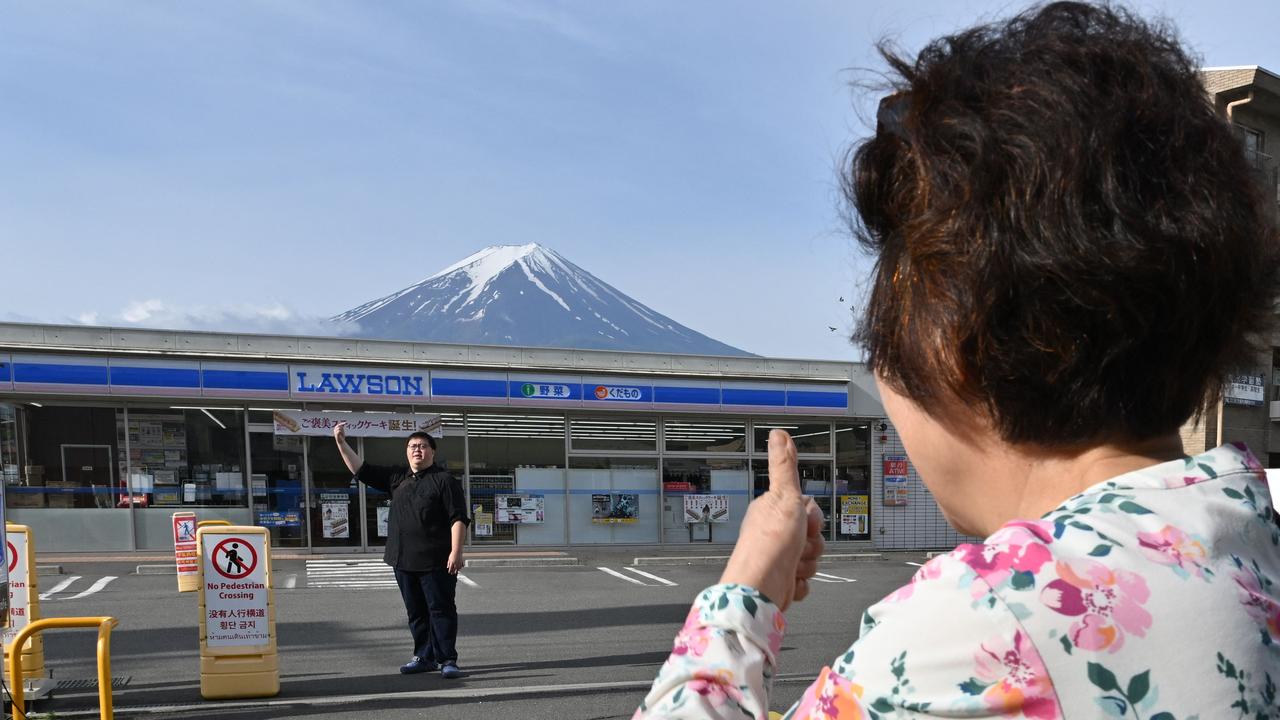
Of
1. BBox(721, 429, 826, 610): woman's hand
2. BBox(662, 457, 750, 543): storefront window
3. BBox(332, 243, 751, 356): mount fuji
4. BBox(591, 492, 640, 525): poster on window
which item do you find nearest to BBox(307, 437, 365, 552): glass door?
BBox(591, 492, 640, 525): poster on window

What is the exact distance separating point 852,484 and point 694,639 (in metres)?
20.7

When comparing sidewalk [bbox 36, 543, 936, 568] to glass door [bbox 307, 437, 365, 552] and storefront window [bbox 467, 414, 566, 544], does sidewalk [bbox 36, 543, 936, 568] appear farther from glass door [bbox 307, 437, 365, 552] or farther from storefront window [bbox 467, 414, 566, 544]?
storefront window [bbox 467, 414, 566, 544]

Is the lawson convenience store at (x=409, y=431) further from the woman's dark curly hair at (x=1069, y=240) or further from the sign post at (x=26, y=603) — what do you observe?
the woman's dark curly hair at (x=1069, y=240)

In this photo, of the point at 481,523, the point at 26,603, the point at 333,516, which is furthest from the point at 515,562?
the point at 26,603

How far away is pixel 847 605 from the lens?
38.2ft

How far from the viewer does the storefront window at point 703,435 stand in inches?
790

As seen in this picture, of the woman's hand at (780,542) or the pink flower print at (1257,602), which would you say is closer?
the pink flower print at (1257,602)

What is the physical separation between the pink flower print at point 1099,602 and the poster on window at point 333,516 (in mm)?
18321

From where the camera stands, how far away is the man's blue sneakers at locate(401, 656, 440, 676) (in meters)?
7.46

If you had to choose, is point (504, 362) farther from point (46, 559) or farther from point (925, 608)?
point (925, 608)

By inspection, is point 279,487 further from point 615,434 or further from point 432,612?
point 432,612

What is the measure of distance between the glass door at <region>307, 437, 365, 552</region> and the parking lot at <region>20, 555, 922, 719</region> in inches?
89.9

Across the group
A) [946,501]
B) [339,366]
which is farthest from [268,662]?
[339,366]

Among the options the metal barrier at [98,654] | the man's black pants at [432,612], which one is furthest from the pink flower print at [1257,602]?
the man's black pants at [432,612]
